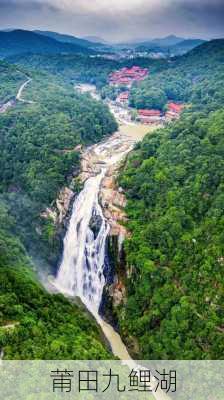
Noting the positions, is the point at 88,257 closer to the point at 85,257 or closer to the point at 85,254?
the point at 85,257

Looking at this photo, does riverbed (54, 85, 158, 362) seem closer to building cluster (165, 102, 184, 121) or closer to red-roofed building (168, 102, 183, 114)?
building cluster (165, 102, 184, 121)

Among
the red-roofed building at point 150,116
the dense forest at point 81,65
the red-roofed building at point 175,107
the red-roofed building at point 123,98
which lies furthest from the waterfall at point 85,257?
the dense forest at point 81,65

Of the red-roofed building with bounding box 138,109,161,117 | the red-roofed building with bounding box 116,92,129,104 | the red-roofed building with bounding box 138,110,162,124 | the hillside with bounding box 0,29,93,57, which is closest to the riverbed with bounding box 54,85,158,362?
the red-roofed building with bounding box 138,110,162,124

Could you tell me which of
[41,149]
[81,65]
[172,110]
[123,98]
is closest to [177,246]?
[41,149]

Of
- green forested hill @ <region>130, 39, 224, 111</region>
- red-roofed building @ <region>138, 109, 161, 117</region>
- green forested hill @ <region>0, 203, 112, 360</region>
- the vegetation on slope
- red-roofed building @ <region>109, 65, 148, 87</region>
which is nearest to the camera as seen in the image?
green forested hill @ <region>0, 203, 112, 360</region>

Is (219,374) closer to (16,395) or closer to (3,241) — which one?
(16,395)

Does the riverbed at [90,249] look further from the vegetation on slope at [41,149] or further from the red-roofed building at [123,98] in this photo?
the red-roofed building at [123,98]

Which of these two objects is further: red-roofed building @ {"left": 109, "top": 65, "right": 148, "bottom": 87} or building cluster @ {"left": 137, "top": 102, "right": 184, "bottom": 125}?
red-roofed building @ {"left": 109, "top": 65, "right": 148, "bottom": 87}
